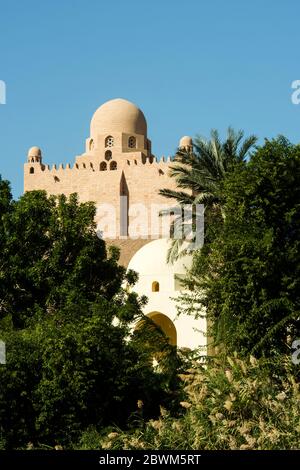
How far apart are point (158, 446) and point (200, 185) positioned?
10.5m

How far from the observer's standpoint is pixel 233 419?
14.0 meters

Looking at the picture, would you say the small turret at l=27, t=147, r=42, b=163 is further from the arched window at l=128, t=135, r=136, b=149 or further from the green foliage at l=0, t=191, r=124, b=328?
the green foliage at l=0, t=191, r=124, b=328

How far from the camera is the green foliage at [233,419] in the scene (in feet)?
44.1

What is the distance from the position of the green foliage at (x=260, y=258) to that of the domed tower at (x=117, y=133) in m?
30.7

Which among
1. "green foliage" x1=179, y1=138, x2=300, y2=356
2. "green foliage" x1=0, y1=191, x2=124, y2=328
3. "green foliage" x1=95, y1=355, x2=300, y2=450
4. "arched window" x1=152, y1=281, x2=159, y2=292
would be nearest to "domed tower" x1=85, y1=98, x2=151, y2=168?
"arched window" x1=152, y1=281, x2=159, y2=292

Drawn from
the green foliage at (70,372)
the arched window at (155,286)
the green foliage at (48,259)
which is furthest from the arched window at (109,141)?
the green foliage at (70,372)

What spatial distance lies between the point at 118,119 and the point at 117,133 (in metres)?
1.00

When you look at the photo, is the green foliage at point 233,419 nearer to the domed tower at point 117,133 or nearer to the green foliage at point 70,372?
the green foliage at point 70,372

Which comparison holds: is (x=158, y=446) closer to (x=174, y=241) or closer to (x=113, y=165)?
(x=174, y=241)

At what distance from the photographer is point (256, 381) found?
14.2m

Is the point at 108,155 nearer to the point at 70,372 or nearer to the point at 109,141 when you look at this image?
the point at 109,141

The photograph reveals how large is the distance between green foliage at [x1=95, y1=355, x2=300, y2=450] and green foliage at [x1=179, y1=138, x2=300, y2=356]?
103 inches

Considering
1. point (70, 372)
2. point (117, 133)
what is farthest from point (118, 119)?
point (70, 372)
